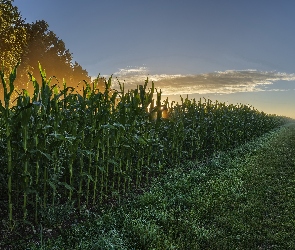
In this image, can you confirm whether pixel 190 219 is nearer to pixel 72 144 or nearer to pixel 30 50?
pixel 72 144

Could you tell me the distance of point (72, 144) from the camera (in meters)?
7.29

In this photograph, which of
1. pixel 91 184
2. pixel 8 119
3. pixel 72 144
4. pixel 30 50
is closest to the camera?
pixel 8 119

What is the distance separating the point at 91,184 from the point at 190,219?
2734 millimetres

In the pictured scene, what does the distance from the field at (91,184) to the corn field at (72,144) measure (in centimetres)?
2

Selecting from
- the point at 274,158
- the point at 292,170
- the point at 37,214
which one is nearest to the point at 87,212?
the point at 37,214

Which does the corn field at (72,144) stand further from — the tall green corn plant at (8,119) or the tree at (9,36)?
the tree at (9,36)

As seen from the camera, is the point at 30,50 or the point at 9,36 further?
the point at 30,50

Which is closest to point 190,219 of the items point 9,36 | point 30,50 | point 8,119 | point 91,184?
point 91,184

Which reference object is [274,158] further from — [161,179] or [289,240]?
[289,240]

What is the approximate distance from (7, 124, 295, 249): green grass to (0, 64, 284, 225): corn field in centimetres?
66

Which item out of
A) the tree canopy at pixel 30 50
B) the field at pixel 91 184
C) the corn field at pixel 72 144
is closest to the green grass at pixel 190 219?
the field at pixel 91 184

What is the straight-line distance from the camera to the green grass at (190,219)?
616cm

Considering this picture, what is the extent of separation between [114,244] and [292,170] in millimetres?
9503

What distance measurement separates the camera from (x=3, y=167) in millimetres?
7281
